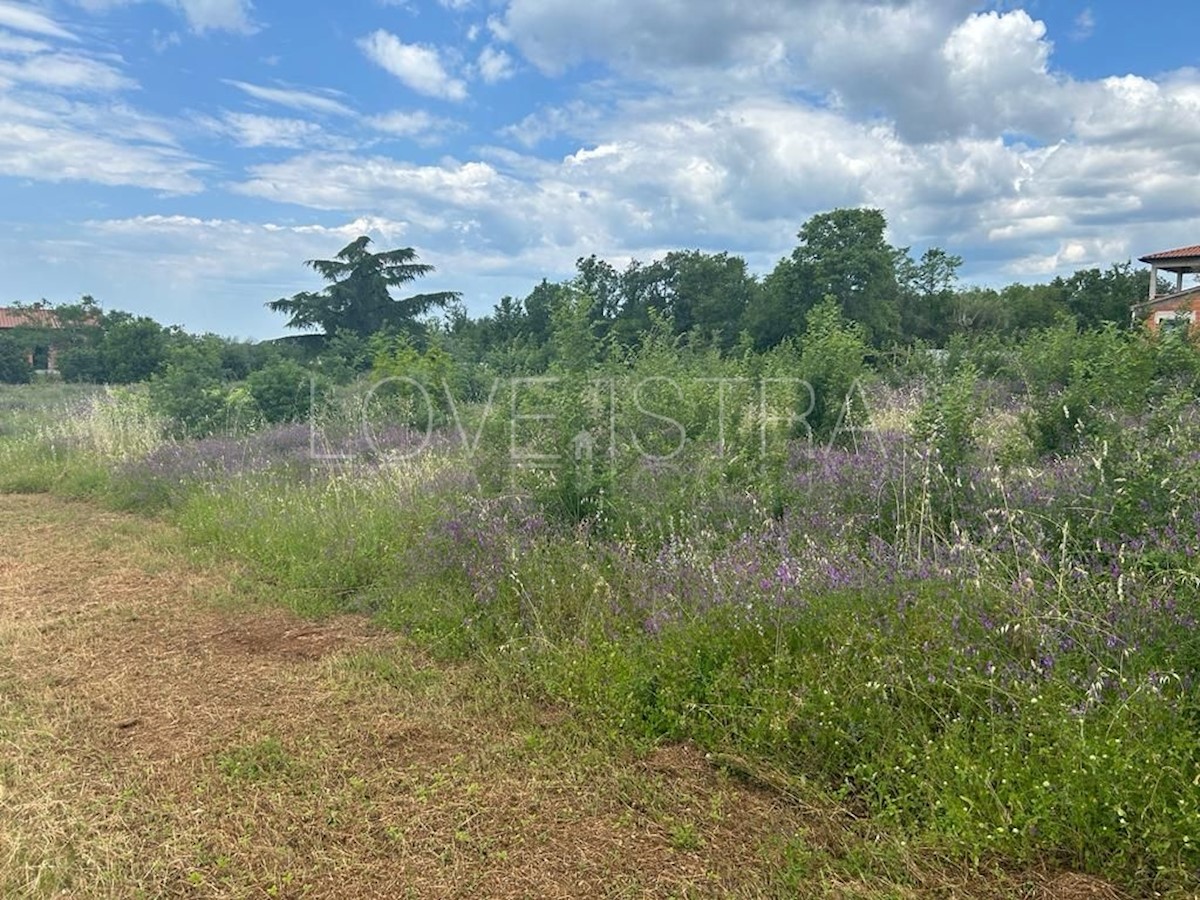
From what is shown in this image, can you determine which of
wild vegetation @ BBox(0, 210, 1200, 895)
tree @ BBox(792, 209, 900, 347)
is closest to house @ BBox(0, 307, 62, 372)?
wild vegetation @ BBox(0, 210, 1200, 895)

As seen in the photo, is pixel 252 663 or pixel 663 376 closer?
pixel 252 663

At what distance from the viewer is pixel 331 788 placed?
124 inches

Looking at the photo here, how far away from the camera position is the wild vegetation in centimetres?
265

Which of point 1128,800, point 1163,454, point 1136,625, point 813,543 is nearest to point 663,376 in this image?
point 813,543

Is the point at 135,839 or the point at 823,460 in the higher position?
the point at 823,460

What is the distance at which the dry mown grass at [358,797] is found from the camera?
2586 mm

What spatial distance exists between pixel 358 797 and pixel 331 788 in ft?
0.51

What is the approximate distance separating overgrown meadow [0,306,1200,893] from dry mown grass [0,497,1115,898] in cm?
25

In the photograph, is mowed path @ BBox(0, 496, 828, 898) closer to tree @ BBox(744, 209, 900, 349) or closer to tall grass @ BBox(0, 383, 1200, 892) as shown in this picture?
tall grass @ BBox(0, 383, 1200, 892)

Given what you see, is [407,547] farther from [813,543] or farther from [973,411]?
[973,411]

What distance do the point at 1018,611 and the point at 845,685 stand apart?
82 centimetres

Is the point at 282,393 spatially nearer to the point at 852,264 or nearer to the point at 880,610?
the point at 880,610

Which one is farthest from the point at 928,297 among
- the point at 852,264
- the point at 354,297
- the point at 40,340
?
the point at 40,340

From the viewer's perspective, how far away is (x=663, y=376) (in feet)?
26.9
